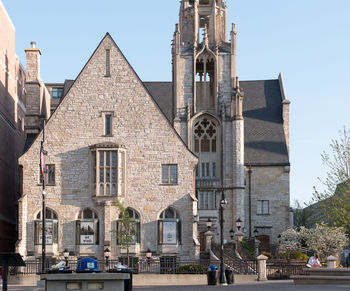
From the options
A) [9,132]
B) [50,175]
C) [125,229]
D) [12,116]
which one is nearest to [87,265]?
[125,229]

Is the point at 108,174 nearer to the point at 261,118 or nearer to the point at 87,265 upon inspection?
the point at 261,118

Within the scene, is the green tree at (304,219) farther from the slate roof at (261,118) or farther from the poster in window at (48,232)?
the poster in window at (48,232)

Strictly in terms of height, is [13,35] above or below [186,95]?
above

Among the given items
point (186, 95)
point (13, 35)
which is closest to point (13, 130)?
point (13, 35)

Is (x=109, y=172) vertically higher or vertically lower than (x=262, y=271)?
higher

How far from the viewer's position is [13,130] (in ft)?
210

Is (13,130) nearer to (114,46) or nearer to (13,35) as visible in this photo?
(13,35)

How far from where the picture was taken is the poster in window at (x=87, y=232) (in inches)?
2003

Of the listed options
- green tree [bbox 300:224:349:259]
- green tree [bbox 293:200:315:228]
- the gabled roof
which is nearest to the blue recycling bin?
green tree [bbox 300:224:349:259]

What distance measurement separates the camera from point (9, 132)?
62.4 metres

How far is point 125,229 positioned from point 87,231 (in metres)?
2.93

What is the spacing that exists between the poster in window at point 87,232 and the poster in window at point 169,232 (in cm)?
477

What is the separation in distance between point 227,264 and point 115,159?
404 inches

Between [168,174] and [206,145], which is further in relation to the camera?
[206,145]
